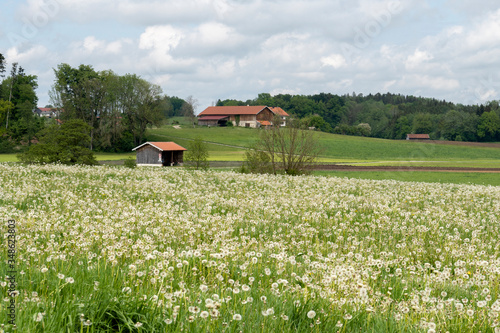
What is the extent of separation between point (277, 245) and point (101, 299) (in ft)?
14.1

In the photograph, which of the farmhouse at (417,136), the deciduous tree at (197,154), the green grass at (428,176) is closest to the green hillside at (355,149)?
the green grass at (428,176)

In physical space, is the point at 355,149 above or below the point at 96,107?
below

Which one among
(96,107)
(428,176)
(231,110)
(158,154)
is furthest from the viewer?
(231,110)

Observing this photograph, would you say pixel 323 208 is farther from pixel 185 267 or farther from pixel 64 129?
pixel 64 129

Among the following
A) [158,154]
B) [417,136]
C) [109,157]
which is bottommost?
[109,157]

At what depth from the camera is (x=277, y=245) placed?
8117 mm

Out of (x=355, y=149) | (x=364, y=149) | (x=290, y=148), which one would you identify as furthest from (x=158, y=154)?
(x=364, y=149)

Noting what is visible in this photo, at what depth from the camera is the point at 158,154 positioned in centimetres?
6388

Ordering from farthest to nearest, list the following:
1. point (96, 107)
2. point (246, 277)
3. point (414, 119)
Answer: point (414, 119), point (96, 107), point (246, 277)

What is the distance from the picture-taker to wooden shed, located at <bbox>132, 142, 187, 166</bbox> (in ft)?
207

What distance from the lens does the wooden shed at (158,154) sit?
63047 millimetres

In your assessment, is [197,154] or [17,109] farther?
[17,109]

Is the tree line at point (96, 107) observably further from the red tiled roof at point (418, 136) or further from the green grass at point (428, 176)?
the red tiled roof at point (418, 136)

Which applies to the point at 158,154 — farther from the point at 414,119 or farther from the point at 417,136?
the point at 414,119
